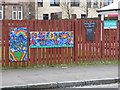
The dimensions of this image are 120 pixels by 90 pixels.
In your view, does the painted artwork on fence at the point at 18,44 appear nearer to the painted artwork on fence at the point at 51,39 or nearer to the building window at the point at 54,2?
the painted artwork on fence at the point at 51,39

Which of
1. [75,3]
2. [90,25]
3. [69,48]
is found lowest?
[69,48]

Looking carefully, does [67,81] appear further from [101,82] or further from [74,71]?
[74,71]

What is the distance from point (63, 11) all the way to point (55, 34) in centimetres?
3967

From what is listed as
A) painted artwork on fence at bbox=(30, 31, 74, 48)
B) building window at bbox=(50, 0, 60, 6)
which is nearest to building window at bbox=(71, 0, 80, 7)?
building window at bbox=(50, 0, 60, 6)

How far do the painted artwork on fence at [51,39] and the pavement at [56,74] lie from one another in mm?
1017

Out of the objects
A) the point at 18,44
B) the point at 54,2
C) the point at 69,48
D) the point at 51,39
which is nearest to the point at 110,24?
the point at 69,48

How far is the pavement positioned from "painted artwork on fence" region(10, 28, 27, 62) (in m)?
0.60

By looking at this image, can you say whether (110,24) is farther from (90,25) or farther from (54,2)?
(54,2)

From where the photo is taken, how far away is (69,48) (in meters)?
11.1

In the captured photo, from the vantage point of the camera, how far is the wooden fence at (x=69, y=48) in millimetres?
10273

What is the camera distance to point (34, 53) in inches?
416

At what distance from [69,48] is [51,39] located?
859 mm

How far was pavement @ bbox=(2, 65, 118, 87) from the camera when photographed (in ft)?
26.4

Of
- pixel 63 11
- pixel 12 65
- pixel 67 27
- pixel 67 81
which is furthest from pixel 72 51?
pixel 63 11
